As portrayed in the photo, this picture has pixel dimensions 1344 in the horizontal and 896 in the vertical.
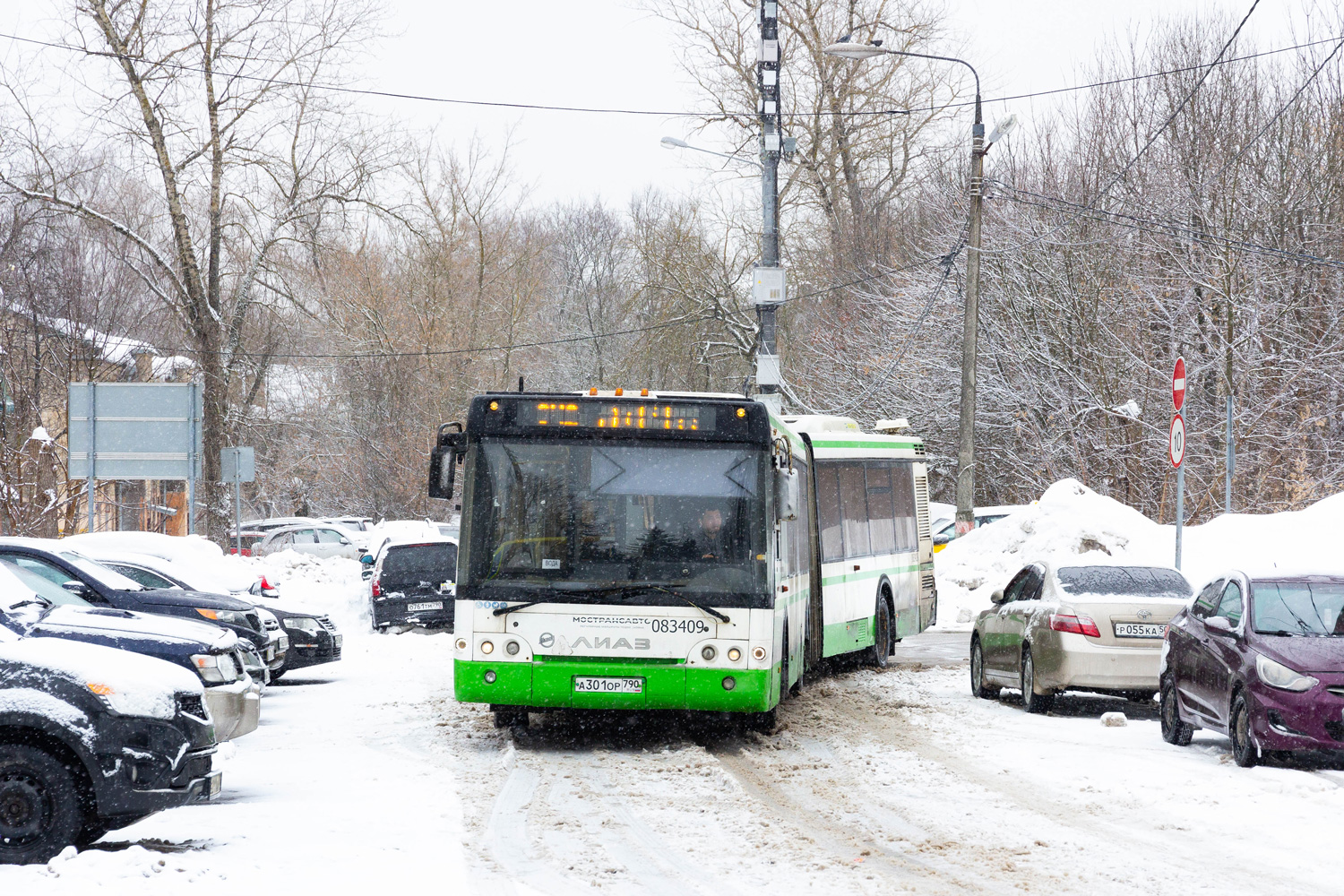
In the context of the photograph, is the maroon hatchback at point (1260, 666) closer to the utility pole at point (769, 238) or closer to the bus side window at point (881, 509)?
the bus side window at point (881, 509)

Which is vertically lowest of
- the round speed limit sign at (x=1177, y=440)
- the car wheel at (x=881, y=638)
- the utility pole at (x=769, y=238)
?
the car wheel at (x=881, y=638)

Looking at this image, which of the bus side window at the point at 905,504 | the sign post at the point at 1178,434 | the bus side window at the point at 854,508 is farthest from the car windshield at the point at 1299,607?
the bus side window at the point at 905,504

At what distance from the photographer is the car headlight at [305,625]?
16891mm

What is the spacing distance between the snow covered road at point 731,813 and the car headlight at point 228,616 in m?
1.31

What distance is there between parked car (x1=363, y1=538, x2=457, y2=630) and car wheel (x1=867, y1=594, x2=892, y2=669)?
7908mm

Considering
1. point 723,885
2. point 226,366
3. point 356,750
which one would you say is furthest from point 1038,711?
point 226,366

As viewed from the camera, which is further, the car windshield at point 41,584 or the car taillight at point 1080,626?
the car taillight at point 1080,626

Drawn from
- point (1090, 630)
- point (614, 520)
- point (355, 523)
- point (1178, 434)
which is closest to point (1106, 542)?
point (1178, 434)

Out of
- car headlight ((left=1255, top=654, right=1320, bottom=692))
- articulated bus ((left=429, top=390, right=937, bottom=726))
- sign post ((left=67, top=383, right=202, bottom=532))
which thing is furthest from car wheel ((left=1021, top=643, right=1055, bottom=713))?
sign post ((left=67, top=383, right=202, bottom=532))

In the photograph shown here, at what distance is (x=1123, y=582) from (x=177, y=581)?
993cm

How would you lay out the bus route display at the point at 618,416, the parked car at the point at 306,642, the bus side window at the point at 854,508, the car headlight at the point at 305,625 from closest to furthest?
the bus route display at the point at 618,416
the parked car at the point at 306,642
the car headlight at the point at 305,625
the bus side window at the point at 854,508

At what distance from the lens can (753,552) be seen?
11.5 metres

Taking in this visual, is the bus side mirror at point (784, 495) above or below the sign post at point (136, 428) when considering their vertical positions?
below

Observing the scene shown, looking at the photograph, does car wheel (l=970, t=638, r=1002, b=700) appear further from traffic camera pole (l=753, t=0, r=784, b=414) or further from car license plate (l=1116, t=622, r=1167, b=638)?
traffic camera pole (l=753, t=0, r=784, b=414)
